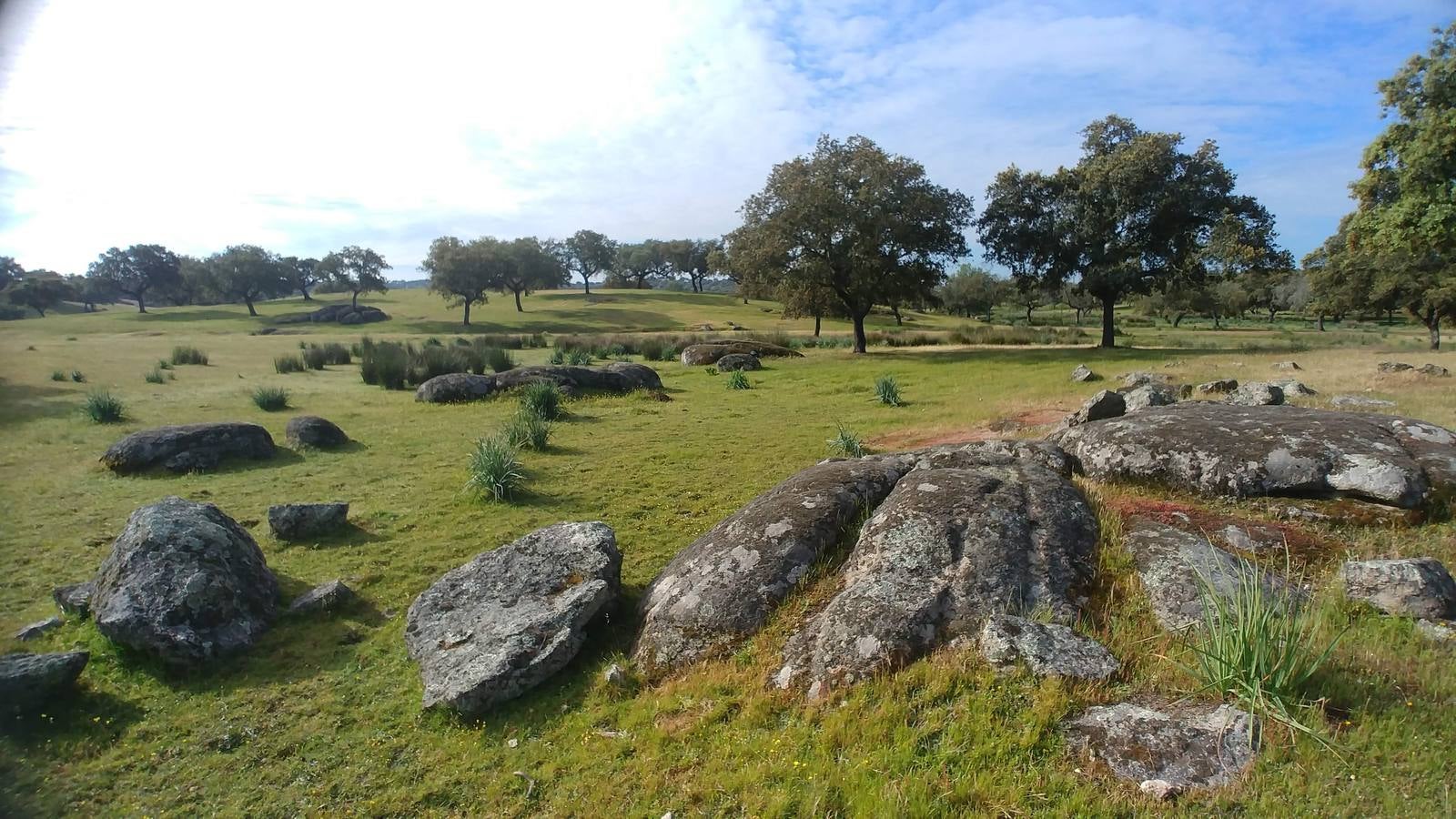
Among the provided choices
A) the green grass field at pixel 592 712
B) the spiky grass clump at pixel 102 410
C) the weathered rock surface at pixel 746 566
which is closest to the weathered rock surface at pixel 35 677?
the green grass field at pixel 592 712

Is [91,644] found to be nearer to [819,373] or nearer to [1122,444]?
[1122,444]

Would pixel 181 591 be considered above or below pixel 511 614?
above

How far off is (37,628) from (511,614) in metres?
4.64

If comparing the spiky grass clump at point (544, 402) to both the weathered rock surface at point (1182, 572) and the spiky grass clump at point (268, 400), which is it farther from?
the weathered rock surface at point (1182, 572)

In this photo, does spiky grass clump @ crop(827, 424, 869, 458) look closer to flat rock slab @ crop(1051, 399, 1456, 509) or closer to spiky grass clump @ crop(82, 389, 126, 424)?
flat rock slab @ crop(1051, 399, 1456, 509)

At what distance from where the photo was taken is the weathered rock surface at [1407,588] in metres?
4.67

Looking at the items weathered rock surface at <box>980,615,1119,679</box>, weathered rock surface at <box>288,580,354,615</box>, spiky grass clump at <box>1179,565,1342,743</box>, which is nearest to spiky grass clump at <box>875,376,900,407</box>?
weathered rock surface at <box>980,615,1119,679</box>

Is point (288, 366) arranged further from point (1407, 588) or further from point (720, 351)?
point (1407, 588)

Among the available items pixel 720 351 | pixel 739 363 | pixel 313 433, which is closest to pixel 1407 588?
pixel 313 433

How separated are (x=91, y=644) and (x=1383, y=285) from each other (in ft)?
155

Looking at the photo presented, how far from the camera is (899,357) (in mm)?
33000

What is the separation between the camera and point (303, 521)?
9.05m

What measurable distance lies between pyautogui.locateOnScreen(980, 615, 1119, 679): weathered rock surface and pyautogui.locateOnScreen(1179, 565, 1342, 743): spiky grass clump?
1.70 ft

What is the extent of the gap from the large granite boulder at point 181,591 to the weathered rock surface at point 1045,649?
6.39 meters
